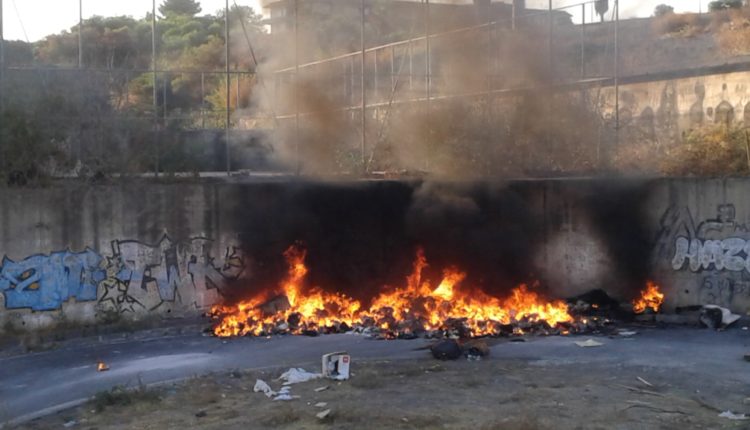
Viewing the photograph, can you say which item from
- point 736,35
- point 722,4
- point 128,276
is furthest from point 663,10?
point 128,276

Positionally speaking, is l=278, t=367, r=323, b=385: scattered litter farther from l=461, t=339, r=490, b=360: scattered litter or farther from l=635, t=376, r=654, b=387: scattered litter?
l=635, t=376, r=654, b=387: scattered litter

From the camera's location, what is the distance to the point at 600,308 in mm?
19641

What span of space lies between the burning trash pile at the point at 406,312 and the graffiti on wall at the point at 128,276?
0.85 meters

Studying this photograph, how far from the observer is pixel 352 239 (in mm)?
20375

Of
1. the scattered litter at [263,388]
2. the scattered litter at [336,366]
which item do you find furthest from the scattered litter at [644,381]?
the scattered litter at [263,388]

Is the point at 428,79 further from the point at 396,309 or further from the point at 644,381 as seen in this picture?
the point at 644,381

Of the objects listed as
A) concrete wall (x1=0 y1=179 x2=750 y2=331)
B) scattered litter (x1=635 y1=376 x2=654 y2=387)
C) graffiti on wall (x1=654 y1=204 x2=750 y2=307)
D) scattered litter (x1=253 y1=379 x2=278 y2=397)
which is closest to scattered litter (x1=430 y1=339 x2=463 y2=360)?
scattered litter (x1=635 y1=376 x2=654 y2=387)

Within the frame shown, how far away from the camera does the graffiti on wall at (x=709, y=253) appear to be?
714 inches

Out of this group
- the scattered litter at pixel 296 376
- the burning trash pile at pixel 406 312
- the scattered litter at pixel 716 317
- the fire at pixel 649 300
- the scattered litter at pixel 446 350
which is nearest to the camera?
the scattered litter at pixel 296 376

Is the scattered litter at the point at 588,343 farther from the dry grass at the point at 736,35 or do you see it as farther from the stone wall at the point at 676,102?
the dry grass at the point at 736,35

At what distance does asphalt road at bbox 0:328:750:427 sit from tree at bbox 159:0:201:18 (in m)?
45.9

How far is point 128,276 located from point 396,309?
6.24 metres

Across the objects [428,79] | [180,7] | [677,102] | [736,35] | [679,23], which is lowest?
[677,102]

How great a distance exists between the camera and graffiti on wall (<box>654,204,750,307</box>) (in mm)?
18141
